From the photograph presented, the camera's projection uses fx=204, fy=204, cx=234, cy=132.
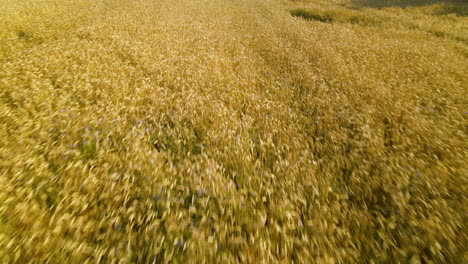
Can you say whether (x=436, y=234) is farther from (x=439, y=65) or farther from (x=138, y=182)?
(x=439, y=65)

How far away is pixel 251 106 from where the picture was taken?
5.21 m

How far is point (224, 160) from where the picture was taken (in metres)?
3.52

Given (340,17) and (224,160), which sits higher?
(340,17)

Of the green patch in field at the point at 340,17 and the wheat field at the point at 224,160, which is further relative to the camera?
the green patch in field at the point at 340,17

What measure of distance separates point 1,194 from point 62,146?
98 cm

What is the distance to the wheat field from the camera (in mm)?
2281

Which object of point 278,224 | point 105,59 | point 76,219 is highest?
point 105,59

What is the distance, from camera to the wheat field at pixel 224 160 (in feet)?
7.48

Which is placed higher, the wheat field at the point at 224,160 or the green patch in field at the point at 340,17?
the green patch in field at the point at 340,17

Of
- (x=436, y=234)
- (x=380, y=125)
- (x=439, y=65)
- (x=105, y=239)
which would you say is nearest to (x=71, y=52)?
(x=105, y=239)

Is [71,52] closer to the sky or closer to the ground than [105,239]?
closer to the sky

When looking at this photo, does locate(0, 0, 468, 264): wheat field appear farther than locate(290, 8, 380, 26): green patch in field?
No

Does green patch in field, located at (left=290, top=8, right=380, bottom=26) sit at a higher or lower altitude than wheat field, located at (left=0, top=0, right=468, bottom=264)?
higher

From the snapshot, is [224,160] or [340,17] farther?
[340,17]
